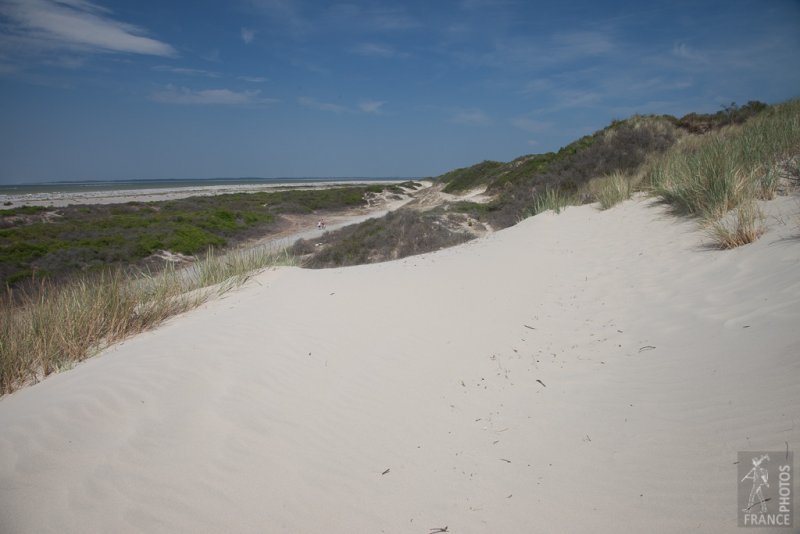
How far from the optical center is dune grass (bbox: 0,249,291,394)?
13.5 feet

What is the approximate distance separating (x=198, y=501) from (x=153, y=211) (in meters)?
35.1

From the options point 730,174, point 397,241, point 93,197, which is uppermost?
point 93,197

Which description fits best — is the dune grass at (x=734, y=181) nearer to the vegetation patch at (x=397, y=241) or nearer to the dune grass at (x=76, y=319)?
the vegetation patch at (x=397, y=241)

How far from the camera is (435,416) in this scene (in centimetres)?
331

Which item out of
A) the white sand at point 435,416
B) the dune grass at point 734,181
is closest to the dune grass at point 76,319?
the white sand at point 435,416

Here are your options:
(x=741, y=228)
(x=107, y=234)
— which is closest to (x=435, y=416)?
(x=741, y=228)

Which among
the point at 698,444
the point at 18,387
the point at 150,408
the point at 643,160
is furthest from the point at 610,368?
the point at 643,160

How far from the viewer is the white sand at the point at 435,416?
2.16 m

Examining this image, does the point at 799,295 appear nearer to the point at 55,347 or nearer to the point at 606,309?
the point at 606,309

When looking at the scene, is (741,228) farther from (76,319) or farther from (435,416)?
(76,319)

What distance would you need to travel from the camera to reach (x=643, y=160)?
1438 centimetres

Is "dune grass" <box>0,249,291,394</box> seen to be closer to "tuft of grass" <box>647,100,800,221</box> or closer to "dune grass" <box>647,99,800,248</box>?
"dune grass" <box>647,99,800,248</box>

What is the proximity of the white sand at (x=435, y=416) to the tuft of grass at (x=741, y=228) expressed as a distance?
0.64 ft

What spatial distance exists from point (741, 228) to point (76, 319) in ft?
26.8
